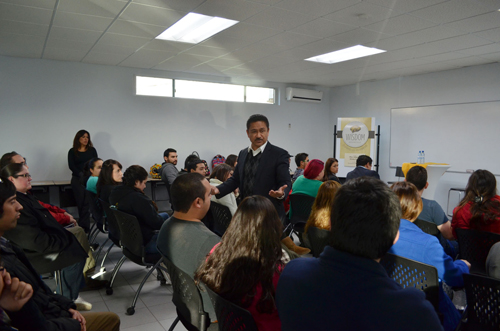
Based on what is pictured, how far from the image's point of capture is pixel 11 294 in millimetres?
1380

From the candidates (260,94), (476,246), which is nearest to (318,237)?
(476,246)

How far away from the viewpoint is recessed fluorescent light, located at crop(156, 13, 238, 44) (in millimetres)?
4609

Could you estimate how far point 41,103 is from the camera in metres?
6.71

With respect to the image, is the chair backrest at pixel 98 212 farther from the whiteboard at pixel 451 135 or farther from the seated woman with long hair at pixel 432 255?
the whiteboard at pixel 451 135

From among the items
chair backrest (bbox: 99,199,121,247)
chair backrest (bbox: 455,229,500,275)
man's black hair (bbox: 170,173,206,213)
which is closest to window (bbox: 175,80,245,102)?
chair backrest (bbox: 99,199,121,247)

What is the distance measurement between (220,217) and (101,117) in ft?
15.7

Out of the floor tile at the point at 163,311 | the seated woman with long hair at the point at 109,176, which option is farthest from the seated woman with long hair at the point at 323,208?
the seated woman with long hair at the point at 109,176

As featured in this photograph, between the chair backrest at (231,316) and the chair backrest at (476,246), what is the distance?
1.99 m

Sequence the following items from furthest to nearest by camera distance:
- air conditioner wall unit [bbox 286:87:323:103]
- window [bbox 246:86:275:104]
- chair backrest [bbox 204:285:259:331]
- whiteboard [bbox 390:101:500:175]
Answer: air conditioner wall unit [bbox 286:87:323:103] < window [bbox 246:86:275:104] < whiteboard [bbox 390:101:500:175] < chair backrest [bbox 204:285:259:331]

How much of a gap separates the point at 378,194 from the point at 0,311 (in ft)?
4.50

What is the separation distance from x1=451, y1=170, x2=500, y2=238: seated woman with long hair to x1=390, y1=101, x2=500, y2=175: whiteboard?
4905mm

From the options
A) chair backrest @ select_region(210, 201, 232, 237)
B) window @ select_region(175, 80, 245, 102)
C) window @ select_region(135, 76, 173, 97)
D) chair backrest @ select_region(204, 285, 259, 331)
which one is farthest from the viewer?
window @ select_region(175, 80, 245, 102)

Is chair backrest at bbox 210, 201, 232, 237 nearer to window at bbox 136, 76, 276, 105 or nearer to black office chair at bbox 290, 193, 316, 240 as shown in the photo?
black office chair at bbox 290, 193, 316, 240

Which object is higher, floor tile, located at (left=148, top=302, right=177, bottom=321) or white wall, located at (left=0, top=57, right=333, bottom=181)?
white wall, located at (left=0, top=57, right=333, bottom=181)
